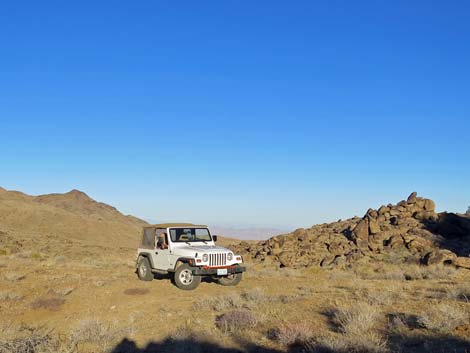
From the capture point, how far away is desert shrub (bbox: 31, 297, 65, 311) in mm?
12133

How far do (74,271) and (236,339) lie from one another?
497 inches

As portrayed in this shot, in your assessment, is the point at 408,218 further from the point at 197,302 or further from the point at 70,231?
the point at 70,231

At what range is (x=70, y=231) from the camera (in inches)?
2275

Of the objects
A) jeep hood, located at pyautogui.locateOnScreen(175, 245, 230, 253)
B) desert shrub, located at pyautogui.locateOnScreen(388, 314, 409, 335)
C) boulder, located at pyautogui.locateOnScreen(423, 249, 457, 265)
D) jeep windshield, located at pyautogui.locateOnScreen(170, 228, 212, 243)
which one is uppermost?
jeep windshield, located at pyautogui.locateOnScreen(170, 228, 212, 243)

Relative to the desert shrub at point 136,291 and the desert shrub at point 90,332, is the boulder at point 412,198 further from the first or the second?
the desert shrub at point 90,332

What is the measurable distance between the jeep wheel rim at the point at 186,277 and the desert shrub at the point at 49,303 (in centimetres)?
348

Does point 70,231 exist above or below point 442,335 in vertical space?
above

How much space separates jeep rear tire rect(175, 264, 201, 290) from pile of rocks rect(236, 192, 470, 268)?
450 inches

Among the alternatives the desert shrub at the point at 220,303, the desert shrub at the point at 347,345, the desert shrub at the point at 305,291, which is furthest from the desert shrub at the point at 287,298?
the desert shrub at the point at 347,345

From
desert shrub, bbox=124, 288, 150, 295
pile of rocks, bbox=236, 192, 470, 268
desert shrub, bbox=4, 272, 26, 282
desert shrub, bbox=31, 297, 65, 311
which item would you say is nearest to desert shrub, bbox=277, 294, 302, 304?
desert shrub, bbox=124, 288, 150, 295

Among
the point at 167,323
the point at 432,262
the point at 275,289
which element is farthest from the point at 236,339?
the point at 432,262

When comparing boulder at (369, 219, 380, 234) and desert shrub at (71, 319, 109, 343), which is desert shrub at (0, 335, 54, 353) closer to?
desert shrub at (71, 319, 109, 343)

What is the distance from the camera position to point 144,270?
15.3m

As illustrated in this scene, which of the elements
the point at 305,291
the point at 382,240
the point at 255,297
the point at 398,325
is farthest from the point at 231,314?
the point at 382,240
